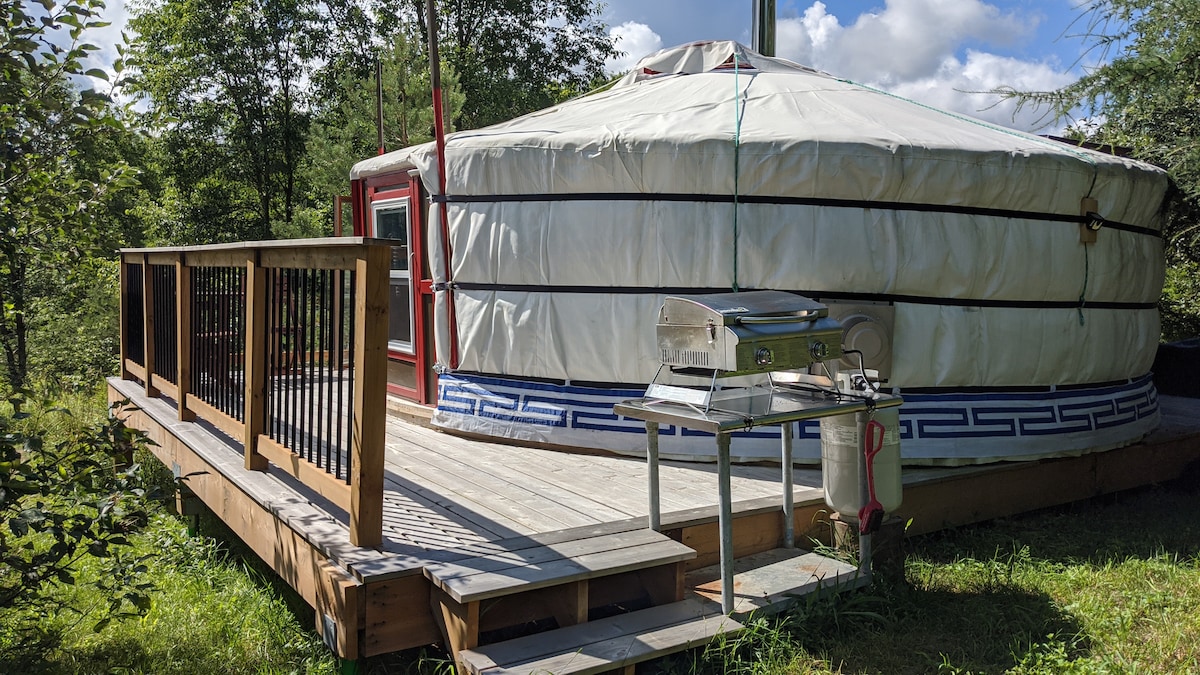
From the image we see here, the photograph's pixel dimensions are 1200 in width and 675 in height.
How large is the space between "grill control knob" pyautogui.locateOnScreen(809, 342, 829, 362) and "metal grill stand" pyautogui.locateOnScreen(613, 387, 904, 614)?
0.13 meters

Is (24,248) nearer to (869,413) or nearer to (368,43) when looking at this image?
(869,413)

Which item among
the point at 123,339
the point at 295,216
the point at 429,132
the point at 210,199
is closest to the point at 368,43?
the point at 210,199

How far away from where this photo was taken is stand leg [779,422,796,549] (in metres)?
3.18

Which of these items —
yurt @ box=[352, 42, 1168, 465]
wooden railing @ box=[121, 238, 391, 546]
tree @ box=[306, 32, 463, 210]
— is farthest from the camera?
tree @ box=[306, 32, 463, 210]

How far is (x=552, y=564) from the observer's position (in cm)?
254

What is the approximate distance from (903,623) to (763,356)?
926 mm

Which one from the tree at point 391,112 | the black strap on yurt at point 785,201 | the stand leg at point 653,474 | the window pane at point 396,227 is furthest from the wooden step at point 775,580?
the tree at point 391,112

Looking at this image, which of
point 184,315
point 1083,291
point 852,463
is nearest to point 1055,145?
point 1083,291

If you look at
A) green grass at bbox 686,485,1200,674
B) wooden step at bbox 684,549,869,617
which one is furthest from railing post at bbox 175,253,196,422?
green grass at bbox 686,485,1200,674

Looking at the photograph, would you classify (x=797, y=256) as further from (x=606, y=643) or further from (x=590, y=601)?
(x=606, y=643)

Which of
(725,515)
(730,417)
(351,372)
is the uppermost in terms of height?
(351,372)

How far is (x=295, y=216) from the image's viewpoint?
43.4 feet

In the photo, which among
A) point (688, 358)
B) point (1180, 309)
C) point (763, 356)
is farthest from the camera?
point (1180, 309)

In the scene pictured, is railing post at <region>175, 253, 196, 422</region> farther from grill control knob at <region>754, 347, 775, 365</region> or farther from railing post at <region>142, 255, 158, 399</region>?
grill control knob at <region>754, 347, 775, 365</region>
